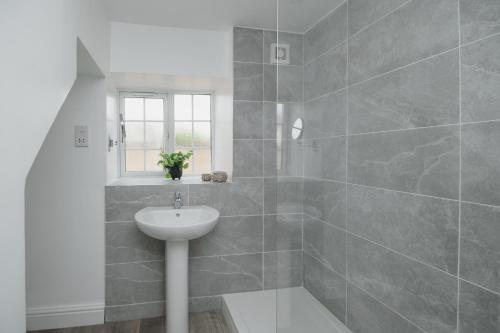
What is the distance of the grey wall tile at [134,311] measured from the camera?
234 centimetres

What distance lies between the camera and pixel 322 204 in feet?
3.50

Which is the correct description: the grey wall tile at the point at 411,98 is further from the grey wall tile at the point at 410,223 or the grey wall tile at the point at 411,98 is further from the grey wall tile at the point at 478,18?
the grey wall tile at the point at 410,223

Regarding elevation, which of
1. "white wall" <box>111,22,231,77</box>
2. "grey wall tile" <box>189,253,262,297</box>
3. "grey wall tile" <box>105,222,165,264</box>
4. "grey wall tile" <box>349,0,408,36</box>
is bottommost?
"grey wall tile" <box>189,253,262,297</box>

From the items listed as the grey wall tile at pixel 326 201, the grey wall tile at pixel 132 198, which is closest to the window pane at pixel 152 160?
the grey wall tile at pixel 132 198

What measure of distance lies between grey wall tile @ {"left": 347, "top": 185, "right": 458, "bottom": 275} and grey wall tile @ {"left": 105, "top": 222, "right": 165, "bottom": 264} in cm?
186

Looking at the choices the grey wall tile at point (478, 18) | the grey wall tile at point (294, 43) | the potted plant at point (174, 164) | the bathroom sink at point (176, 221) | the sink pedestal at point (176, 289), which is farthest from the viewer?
the potted plant at point (174, 164)

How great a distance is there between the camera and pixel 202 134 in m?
3.10

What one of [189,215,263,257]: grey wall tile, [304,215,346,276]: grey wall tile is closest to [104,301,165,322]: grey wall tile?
[189,215,263,257]: grey wall tile

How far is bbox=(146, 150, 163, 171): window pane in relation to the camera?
2.99 meters

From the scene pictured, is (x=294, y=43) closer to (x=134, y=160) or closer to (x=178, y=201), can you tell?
(x=178, y=201)

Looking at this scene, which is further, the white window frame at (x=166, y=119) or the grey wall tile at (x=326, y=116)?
the white window frame at (x=166, y=119)

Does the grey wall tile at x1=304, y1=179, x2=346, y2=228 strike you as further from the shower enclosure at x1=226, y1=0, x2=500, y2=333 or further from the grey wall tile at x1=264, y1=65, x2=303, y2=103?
the grey wall tile at x1=264, y1=65, x2=303, y2=103

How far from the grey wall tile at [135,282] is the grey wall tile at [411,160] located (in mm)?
1979

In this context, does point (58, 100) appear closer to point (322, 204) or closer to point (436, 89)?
point (322, 204)
